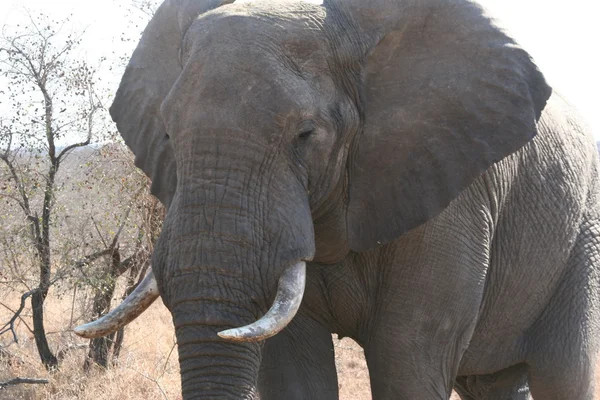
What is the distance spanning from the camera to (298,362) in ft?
12.6

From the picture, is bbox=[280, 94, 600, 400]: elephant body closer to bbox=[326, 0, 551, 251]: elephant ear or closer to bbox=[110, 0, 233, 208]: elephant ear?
bbox=[326, 0, 551, 251]: elephant ear

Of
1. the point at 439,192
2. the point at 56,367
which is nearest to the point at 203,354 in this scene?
the point at 439,192

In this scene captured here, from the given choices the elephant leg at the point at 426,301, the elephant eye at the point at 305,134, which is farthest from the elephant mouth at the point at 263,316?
the elephant leg at the point at 426,301

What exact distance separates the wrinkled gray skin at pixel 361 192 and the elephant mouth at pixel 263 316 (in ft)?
0.18

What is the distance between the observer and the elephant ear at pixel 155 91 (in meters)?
3.52

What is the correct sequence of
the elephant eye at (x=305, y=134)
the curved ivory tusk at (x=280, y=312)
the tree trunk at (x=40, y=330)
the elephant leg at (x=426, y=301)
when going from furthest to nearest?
the tree trunk at (x=40, y=330) → the elephant leg at (x=426, y=301) → the elephant eye at (x=305, y=134) → the curved ivory tusk at (x=280, y=312)

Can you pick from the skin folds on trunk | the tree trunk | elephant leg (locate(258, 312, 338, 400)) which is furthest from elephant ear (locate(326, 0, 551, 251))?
the tree trunk

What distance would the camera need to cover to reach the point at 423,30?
3.31m

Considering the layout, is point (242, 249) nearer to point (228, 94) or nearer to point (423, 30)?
point (228, 94)

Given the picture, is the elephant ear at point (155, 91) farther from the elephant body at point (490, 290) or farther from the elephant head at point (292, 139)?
the elephant body at point (490, 290)

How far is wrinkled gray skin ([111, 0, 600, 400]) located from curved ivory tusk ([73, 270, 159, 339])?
229 millimetres

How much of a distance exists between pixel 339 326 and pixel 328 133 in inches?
37.8

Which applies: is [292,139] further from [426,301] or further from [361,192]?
[426,301]

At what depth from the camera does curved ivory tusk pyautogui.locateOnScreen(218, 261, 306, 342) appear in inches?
102
